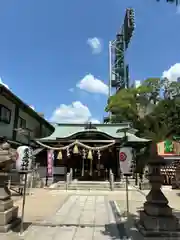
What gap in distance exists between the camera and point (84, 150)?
2025 centimetres

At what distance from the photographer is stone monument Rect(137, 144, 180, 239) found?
22.1 ft

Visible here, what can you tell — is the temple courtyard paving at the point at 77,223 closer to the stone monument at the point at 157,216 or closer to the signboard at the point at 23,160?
the stone monument at the point at 157,216

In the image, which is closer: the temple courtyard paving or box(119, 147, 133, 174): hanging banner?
the temple courtyard paving

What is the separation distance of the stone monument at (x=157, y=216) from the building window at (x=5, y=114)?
13.9 m

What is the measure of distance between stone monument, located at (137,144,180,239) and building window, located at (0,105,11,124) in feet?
45.5

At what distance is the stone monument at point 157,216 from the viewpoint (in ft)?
22.1

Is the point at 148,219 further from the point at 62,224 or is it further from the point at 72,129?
the point at 72,129

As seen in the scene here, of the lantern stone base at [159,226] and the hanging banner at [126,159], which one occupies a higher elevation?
the hanging banner at [126,159]

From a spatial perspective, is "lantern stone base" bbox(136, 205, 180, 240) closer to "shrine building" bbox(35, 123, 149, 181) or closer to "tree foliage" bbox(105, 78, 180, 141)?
"tree foliage" bbox(105, 78, 180, 141)

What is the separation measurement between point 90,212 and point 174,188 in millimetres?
11205

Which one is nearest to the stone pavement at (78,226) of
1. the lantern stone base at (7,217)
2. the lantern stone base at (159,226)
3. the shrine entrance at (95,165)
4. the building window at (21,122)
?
the lantern stone base at (7,217)

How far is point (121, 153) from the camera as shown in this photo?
907cm

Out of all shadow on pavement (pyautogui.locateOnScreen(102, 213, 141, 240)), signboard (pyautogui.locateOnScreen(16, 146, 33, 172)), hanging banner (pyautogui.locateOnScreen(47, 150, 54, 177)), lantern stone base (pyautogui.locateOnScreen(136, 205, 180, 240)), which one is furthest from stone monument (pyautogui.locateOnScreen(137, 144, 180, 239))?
hanging banner (pyautogui.locateOnScreen(47, 150, 54, 177))

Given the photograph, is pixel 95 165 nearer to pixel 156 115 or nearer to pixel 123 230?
pixel 123 230
